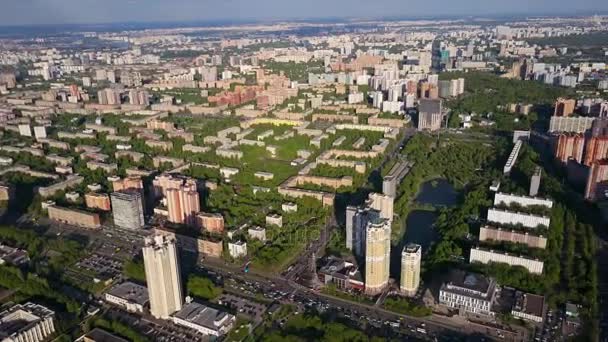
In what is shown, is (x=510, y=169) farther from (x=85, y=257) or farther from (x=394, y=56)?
(x=394, y=56)

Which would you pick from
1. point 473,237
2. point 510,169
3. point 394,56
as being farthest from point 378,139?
point 394,56

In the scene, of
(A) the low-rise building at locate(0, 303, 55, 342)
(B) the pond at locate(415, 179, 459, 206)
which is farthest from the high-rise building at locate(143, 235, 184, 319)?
(B) the pond at locate(415, 179, 459, 206)

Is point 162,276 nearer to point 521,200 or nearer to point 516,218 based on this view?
point 516,218

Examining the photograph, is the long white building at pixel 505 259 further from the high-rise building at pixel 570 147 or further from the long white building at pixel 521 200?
the high-rise building at pixel 570 147

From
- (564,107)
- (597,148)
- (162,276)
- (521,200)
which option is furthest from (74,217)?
(564,107)

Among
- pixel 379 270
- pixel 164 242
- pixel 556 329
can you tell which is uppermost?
pixel 164 242

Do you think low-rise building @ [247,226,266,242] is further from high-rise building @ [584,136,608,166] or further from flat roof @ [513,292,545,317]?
high-rise building @ [584,136,608,166]
